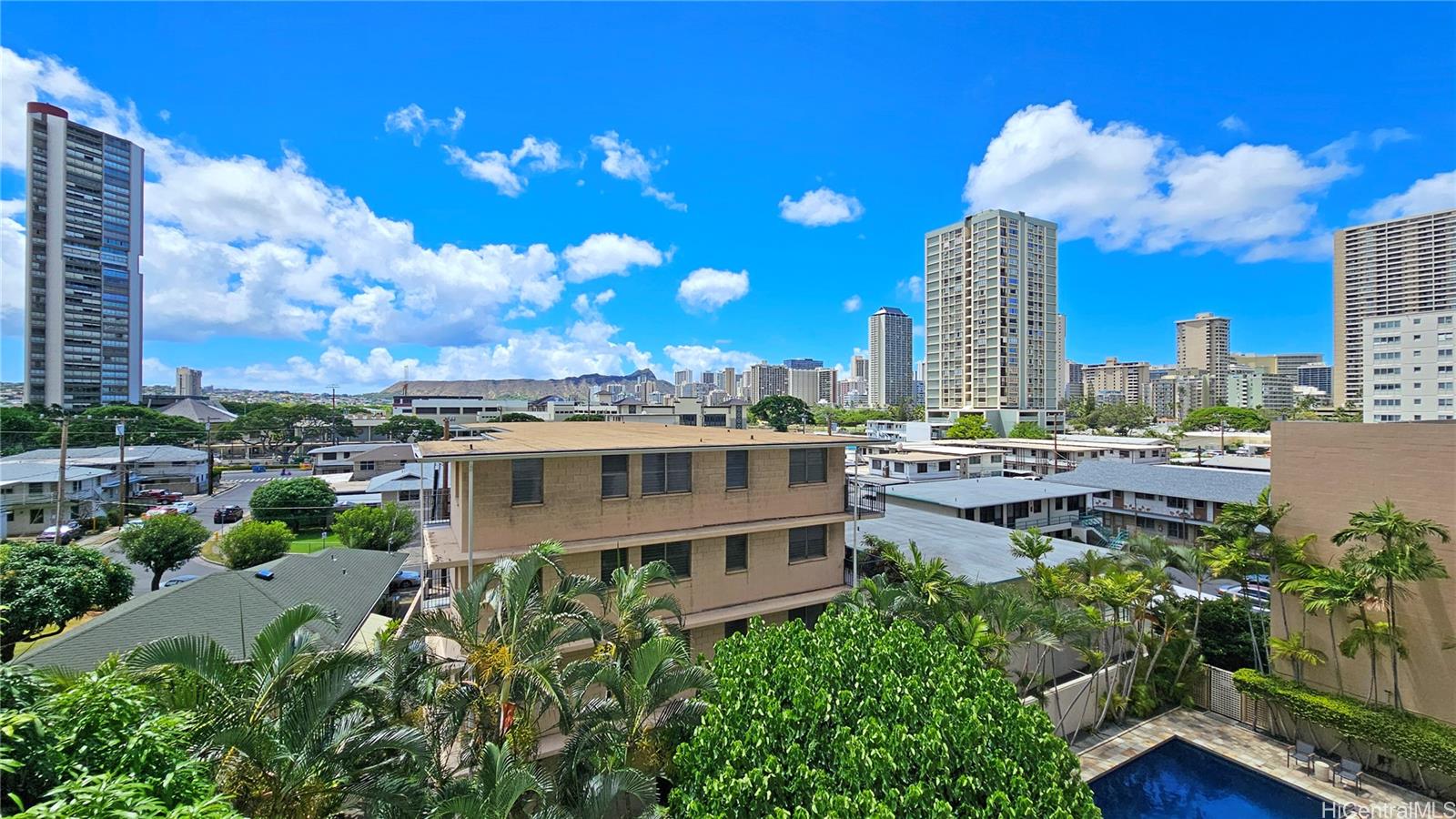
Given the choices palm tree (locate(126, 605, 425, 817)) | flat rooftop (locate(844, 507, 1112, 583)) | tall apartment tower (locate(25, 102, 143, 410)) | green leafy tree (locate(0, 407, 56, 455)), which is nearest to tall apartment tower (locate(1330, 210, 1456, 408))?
flat rooftop (locate(844, 507, 1112, 583))

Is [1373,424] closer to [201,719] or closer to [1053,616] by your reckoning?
[1053,616]

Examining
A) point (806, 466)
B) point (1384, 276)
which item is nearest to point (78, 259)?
point (806, 466)

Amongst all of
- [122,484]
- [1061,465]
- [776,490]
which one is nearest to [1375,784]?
[776,490]

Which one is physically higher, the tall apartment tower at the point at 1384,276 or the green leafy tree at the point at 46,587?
the tall apartment tower at the point at 1384,276

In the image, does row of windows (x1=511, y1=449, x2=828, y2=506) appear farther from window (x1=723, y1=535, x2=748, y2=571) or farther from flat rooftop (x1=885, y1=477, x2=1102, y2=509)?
flat rooftop (x1=885, y1=477, x2=1102, y2=509)

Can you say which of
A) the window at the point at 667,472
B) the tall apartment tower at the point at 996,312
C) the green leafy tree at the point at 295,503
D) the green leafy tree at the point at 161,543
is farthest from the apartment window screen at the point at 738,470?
the tall apartment tower at the point at 996,312

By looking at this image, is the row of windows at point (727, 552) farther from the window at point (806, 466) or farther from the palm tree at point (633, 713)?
the palm tree at point (633, 713)
